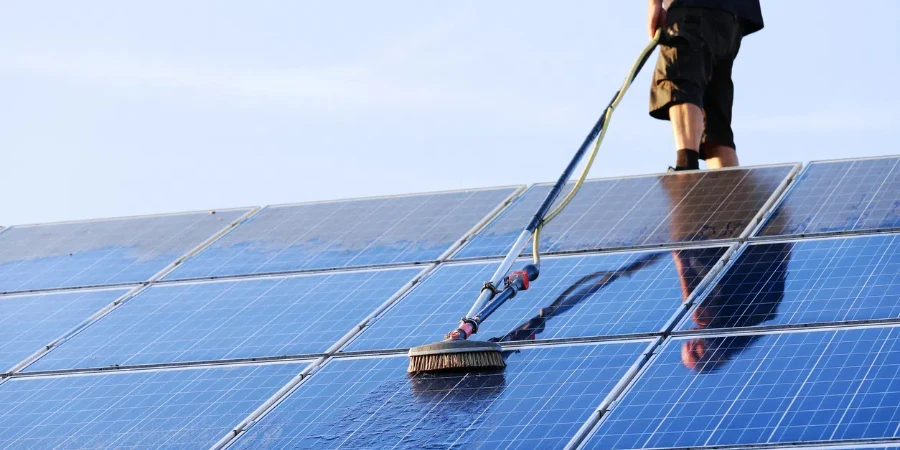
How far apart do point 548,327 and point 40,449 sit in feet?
8.12

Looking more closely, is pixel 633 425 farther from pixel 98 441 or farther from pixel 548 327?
pixel 98 441

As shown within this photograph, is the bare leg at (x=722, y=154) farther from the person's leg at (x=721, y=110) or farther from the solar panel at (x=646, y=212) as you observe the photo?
the solar panel at (x=646, y=212)

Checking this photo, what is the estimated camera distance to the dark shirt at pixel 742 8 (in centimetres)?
1054

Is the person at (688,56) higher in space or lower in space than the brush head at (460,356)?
higher

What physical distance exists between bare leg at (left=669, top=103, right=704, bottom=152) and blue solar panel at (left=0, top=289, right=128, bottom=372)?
12.9ft

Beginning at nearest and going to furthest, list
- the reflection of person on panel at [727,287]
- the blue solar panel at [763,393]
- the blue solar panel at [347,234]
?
the blue solar panel at [763,393] < the reflection of person on panel at [727,287] < the blue solar panel at [347,234]

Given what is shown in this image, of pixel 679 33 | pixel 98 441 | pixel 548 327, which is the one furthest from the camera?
pixel 679 33

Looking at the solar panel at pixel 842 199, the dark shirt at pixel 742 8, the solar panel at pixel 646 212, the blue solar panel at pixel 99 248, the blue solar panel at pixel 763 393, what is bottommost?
the blue solar panel at pixel 763 393

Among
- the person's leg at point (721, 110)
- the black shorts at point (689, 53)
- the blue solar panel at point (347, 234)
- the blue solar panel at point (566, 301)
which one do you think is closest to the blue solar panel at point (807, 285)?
the blue solar panel at point (566, 301)

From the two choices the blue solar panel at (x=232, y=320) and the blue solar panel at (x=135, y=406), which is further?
the blue solar panel at (x=232, y=320)

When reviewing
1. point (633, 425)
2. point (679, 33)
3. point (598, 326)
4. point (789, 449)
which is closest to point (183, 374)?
point (598, 326)

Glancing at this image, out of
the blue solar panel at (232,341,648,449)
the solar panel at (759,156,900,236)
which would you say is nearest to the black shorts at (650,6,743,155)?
the solar panel at (759,156,900,236)

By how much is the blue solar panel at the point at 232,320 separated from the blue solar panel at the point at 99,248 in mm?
790

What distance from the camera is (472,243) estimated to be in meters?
9.04
